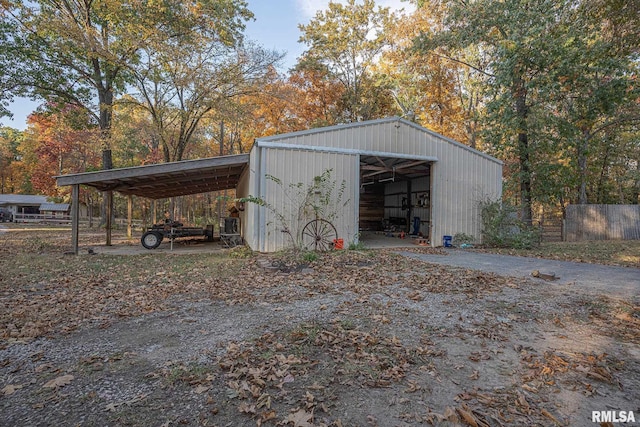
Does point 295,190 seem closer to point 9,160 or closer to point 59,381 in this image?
point 59,381

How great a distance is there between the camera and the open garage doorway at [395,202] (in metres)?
12.9

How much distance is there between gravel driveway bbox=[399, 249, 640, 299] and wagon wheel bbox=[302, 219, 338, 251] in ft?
8.71

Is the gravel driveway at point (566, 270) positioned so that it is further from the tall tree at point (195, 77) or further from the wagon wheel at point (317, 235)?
the tall tree at point (195, 77)

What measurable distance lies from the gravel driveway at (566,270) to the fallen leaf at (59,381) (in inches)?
259

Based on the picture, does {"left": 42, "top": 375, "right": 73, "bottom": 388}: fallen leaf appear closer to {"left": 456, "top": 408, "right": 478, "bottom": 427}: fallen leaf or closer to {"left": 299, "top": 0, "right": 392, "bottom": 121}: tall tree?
{"left": 456, "top": 408, "right": 478, "bottom": 427}: fallen leaf

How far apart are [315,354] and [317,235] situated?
6.55 metres

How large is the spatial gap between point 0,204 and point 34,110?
2507 cm

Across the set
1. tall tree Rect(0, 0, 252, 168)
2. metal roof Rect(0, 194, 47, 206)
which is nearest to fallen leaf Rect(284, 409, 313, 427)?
tall tree Rect(0, 0, 252, 168)

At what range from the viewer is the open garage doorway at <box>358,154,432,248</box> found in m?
12.9

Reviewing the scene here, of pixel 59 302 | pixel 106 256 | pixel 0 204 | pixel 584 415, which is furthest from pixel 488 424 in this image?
pixel 0 204

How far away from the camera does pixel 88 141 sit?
58.1 feet

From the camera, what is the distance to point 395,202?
58.0ft

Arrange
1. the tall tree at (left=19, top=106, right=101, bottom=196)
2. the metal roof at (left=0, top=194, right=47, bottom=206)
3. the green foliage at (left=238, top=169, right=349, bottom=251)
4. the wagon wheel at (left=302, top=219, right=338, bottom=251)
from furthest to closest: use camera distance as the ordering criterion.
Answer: the metal roof at (left=0, top=194, right=47, bottom=206), the tall tree at (left=19, top=106, right=101, bottom=196), the wagon wheel at (left=302, top=219, right=338, bottom=251), the green foliage at (left=238, top=169, right=349, bottom=251)

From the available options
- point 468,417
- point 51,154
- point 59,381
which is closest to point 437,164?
point 468,417
